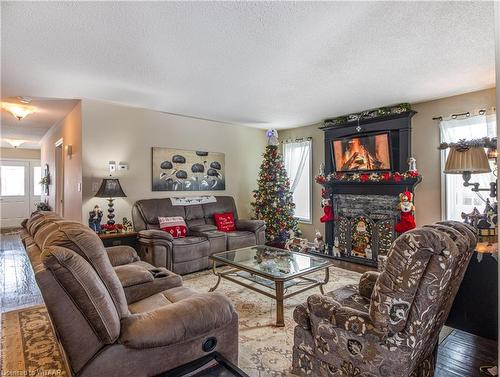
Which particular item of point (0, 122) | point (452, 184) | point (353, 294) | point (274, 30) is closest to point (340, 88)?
point (274, 30)

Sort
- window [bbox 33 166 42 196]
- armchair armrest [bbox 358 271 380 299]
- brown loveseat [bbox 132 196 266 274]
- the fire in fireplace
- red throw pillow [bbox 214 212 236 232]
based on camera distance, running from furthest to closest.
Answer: window [bbox 33 166 42 196]
red throw pillow [bbox 214 212 236 232]
the fire in fireplace
brown loveseat [bbox 132 196 266 274]
armchair armrest [bbox 358 271 380 299]

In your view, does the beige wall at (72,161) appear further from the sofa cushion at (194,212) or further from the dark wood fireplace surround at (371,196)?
the dark wood fireplace surround at (371,196)

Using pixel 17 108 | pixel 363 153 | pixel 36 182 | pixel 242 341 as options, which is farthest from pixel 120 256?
pixel 36 182

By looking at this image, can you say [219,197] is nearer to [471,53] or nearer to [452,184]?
[452,184]

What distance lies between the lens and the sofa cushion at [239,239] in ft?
15.4

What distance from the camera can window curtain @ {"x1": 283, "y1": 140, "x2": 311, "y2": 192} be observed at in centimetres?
620

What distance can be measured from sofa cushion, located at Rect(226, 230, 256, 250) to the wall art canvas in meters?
1.29

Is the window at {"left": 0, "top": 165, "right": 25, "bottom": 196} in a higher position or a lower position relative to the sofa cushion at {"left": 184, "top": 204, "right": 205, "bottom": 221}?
higher

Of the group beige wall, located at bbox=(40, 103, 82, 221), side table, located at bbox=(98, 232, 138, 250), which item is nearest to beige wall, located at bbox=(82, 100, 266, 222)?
beige wall, located at bbox=(40, 103, 82, 221)

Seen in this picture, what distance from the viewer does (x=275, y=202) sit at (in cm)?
579

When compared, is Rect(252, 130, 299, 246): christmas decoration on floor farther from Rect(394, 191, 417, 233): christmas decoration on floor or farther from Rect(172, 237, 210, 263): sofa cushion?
Rect(394, 191, 417, 233): christmas decoration on floor

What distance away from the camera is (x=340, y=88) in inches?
148

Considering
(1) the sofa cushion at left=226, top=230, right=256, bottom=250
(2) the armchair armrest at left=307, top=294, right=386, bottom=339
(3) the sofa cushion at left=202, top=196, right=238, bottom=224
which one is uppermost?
(3) the sofa cushion at left=202, top=196, right=238, bottom=224

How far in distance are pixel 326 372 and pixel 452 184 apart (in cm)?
358
